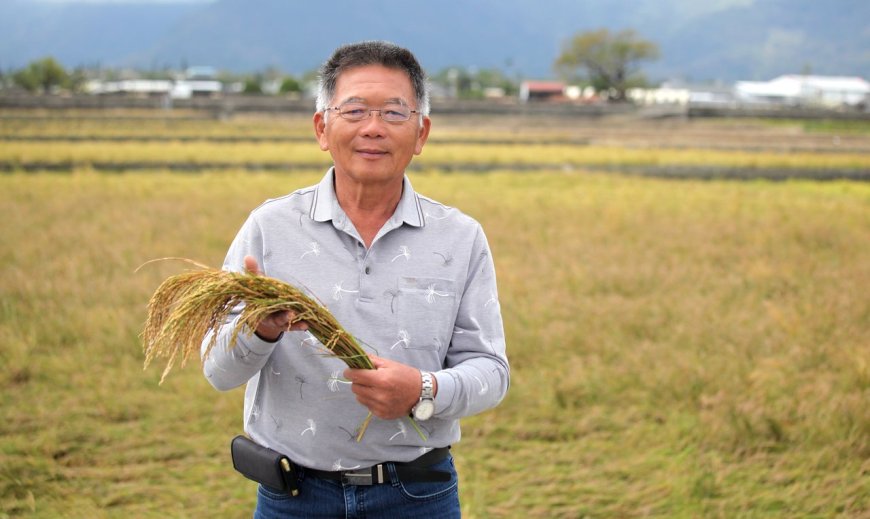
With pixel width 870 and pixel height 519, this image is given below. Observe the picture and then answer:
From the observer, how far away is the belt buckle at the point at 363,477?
1945mm

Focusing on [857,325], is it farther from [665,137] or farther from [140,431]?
[665,137]

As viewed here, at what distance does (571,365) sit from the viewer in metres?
5.75

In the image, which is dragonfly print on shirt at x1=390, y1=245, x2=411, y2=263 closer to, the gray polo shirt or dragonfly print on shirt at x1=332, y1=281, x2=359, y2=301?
the gray polo shirt

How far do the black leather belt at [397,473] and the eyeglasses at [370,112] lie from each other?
2.46 feet

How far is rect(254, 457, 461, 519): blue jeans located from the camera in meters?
1.95

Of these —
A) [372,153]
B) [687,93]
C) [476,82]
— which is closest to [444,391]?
[372,153]

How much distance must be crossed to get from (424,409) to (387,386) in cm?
10

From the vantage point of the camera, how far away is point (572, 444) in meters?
4.63

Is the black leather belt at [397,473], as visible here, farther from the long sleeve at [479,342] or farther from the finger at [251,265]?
the finger at [251,265]

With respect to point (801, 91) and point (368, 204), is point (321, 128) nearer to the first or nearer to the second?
point (368, 204)

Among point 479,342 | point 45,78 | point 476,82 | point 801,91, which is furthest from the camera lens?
point 476,82

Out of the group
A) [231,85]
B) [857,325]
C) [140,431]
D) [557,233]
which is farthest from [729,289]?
[231,85]

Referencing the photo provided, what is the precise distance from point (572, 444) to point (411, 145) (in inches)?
118

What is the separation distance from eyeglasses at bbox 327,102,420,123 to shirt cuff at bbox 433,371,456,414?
57 cm
